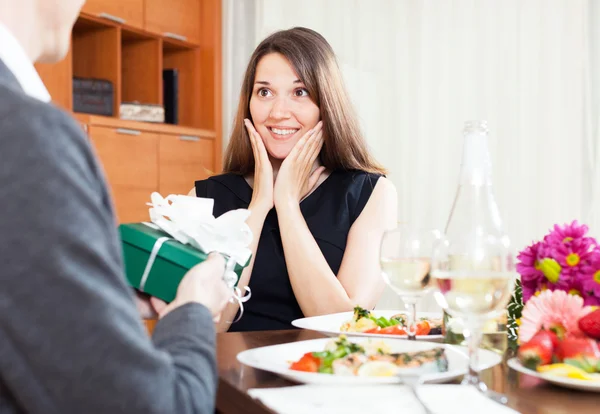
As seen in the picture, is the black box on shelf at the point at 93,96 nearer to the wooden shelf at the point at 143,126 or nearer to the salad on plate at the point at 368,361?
the wooden shelf at the point at 143,126

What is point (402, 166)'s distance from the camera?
3656 mm

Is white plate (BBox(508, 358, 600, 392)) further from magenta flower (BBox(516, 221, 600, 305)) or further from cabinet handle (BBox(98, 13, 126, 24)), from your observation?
cabinet handle (BBox(98, 13, 126, 24))

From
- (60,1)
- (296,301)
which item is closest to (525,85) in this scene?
(296,301)

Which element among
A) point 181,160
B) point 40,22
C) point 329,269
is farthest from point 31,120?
point 181,160

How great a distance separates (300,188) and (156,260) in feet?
3.37

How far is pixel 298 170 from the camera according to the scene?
6.74 feet

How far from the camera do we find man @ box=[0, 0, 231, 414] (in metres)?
0.57

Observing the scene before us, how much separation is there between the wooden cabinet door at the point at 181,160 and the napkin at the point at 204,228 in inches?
110

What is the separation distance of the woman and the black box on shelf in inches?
64.4

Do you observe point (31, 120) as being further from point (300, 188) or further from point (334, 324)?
point (300, 188)

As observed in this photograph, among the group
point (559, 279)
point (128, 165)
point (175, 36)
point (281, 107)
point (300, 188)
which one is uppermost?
point (175, 36)

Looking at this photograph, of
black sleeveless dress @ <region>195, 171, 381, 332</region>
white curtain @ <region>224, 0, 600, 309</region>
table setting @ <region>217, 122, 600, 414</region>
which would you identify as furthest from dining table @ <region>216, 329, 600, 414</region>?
white curtain @ <region>224, 0, 600, 309</region>

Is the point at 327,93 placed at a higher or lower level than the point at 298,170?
higher

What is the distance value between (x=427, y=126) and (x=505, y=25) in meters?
0.61
